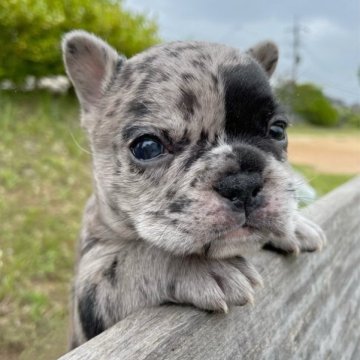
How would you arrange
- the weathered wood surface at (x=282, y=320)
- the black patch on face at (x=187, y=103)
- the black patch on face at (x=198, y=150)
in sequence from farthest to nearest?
1. the black patch on face at (x=187, y=103)
2. the black patch on face at (x=198, y=150)
3. the weathered wood surface at (x=282, y=320)

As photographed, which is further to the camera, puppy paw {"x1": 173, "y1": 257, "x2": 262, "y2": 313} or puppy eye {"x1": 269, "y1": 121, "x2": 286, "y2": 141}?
puppy eye {"x1": 269, "y1": 121, "x2": 286, "y2": 141}

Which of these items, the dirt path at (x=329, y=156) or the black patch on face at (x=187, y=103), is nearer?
the black patch on face at (x=187, y=103)

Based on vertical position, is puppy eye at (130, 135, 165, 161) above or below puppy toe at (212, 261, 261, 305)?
above

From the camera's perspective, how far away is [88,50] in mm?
3227

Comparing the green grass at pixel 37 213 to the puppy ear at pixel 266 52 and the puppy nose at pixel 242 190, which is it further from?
the puppy nose at pixel 242 190

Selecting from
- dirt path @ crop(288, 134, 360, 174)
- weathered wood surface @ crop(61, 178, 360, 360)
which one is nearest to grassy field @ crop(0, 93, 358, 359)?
weathered wood surface @ crop(61, 178, 360, 360)

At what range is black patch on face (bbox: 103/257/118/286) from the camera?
2390 millimetres

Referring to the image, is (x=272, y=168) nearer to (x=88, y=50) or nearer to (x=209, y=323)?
(x=209, y=323)

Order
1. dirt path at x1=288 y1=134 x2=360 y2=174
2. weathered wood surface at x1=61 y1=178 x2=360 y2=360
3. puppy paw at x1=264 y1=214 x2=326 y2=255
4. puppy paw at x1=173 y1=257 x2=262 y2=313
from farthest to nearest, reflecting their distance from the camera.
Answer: dirt path at x1=288 y1=134 x2=360 y2=174
puppy paw at x1=264 y1=214 x2=326 y2=255
puppy paw at x1=173 y1=257 x2=262 y2=313
weathered wood surface at x1=61 y1=178 x2=360 y2=360

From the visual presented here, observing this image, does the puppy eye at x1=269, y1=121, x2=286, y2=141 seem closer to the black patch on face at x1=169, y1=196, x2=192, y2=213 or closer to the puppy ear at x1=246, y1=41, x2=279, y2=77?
the black patch on face at x1=169, y1=196, x2=192, y2=213

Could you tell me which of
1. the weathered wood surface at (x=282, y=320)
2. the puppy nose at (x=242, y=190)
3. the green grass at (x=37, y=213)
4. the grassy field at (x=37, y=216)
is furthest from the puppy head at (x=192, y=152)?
the green grass at (x=37, y=213)

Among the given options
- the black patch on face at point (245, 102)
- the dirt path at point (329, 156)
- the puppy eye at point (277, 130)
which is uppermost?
the black patch on face at point (245, 102)

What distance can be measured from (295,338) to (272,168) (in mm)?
772

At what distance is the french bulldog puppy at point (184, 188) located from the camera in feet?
6.88
